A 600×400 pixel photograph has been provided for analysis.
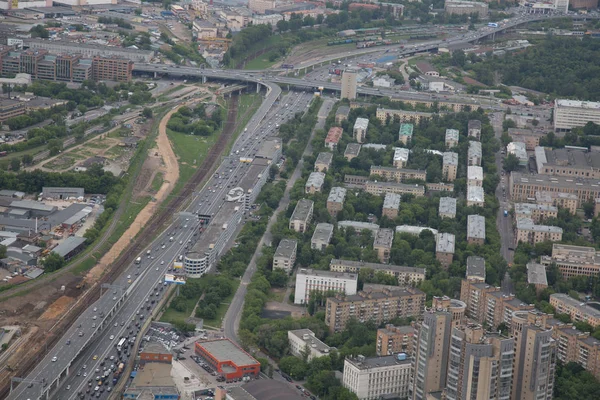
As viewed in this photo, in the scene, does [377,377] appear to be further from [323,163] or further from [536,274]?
[323,163]

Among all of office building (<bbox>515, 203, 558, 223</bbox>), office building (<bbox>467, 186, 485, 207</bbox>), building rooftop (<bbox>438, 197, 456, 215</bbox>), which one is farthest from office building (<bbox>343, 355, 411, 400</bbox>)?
office building (<bbox>467, 186, 485, 207</bbox>)

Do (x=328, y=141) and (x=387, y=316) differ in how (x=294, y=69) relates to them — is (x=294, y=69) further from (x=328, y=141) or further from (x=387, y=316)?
(x=387, y=316)

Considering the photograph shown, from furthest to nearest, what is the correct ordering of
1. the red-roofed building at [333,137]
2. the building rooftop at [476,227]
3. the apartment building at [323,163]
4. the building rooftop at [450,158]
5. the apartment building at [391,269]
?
the red-roofed building at [333,137], the building rooftop at [450,158], the apartment building at [323,163], the building rooftop at [476,227], the apartment building at [391,269]

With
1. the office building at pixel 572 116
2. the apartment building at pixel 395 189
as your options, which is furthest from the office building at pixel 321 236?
the office building at pixel 572 116

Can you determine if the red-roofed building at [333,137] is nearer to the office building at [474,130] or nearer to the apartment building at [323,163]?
the apartment building at [323,163]

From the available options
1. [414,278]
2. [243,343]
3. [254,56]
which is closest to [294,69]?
[254,56]

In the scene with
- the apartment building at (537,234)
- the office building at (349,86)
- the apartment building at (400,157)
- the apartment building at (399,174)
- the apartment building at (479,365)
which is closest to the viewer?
the apartment building at (479,365)

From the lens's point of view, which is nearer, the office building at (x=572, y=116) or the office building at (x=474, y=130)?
the office building at (x=474, y=130)
